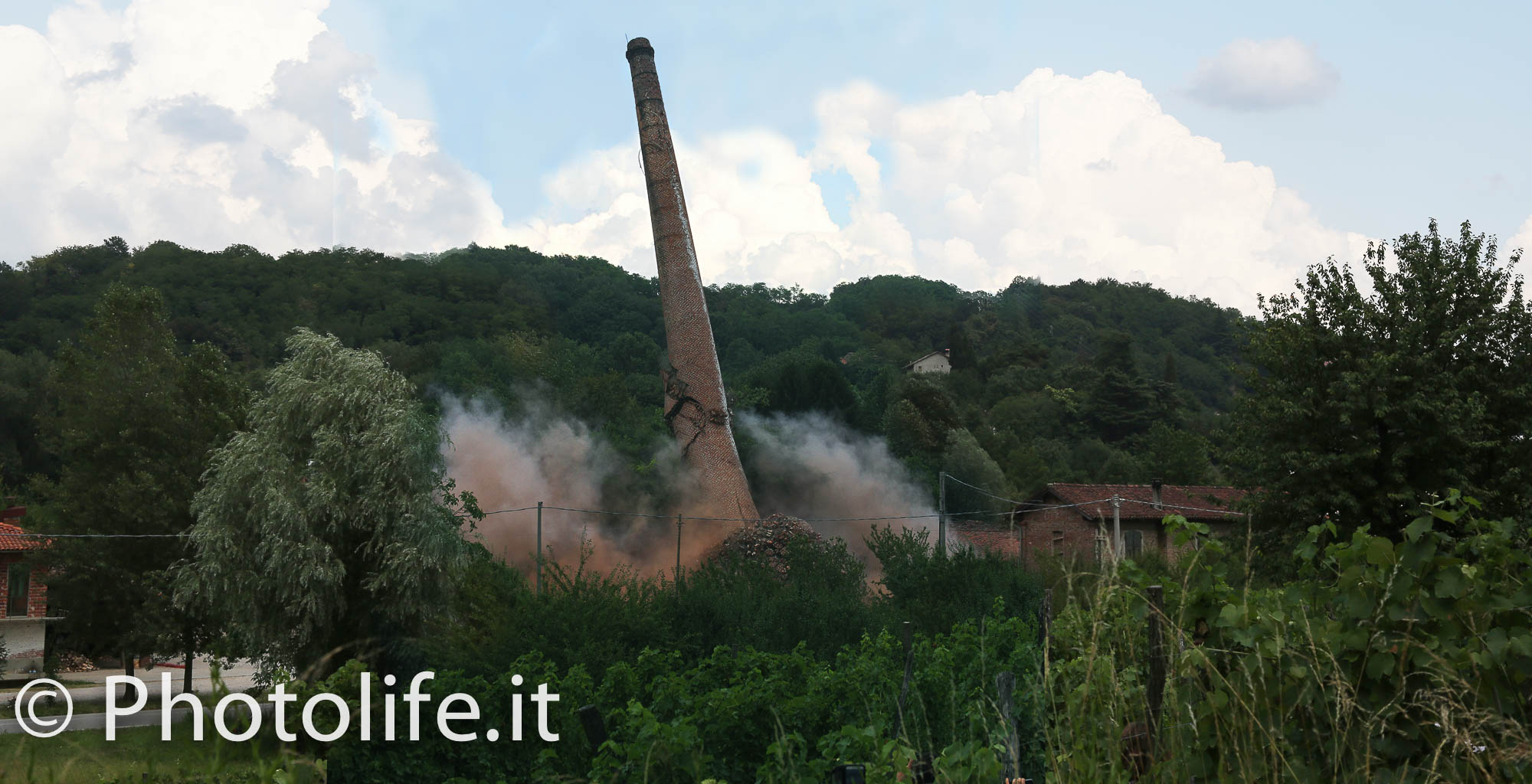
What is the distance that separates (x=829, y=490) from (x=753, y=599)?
68.8ft

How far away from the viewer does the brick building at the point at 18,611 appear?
36.3 metres

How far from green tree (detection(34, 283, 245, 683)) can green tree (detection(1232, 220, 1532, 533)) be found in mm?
21449

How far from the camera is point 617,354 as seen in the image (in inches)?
2354

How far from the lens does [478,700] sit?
8.85 metres

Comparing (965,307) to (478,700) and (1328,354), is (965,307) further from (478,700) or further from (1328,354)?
(478,700)

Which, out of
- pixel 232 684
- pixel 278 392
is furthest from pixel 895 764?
pixel 232 684

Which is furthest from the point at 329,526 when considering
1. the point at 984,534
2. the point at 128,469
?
the point at 984,534

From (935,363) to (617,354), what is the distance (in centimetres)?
3221

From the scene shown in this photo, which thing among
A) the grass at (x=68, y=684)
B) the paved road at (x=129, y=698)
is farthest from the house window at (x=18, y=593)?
the grass at (x=68, y=684)

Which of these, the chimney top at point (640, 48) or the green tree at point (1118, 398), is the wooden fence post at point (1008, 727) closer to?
the chimney top at point (640, 48)

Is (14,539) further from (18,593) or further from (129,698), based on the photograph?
(129,698)

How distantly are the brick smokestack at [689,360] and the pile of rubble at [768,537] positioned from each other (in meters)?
0.76

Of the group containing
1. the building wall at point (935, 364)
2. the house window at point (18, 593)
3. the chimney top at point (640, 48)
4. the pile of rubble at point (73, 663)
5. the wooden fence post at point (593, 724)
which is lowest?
the pile of rubble at point (73, 663)

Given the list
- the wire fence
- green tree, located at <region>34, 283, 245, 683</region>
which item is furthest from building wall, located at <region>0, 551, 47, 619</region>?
green tree, located at <region>34, 283, 245, 683</region>
